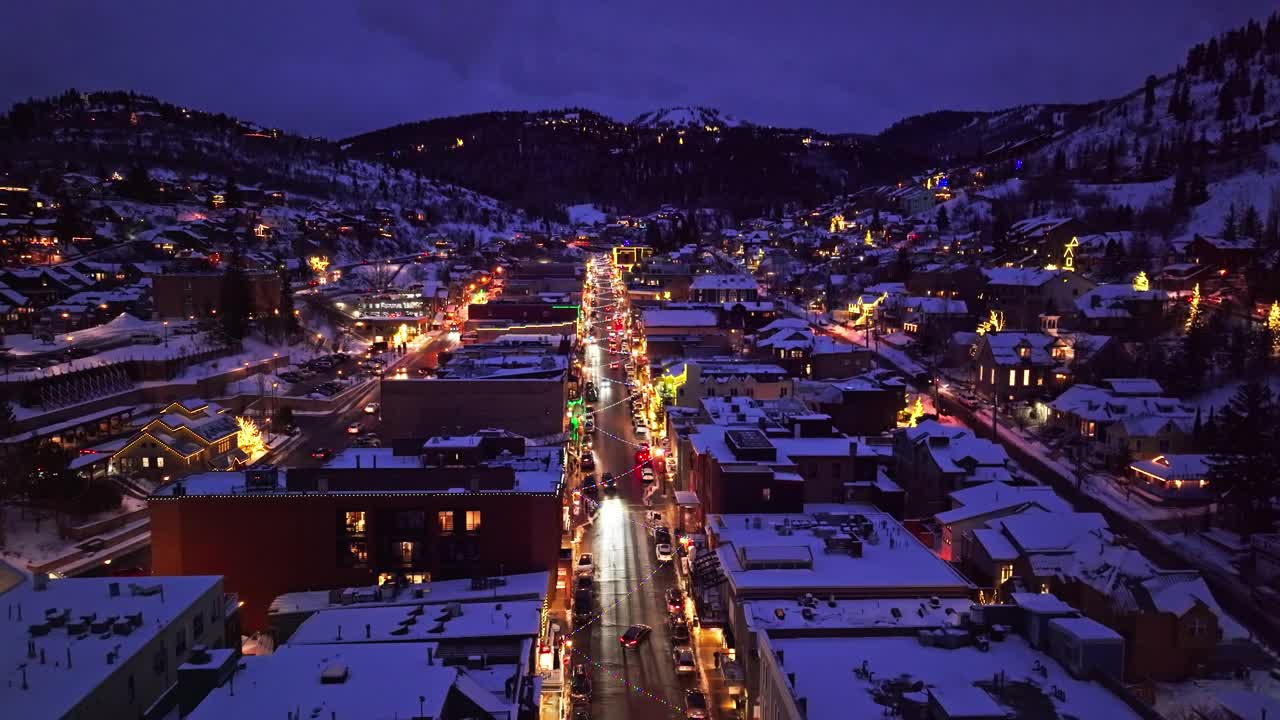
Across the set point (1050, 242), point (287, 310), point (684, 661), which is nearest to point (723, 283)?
point (1050, 242)

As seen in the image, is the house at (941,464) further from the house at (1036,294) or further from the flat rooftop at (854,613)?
the house at (1036,294)

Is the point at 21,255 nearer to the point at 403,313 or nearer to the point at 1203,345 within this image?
the point at 403,313

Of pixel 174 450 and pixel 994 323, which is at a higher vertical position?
pixel 994 323

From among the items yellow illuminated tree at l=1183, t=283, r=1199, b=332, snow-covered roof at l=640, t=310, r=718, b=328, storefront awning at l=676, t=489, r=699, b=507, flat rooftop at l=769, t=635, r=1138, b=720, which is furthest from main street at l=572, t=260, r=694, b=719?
yellow illuminated tree at l=1183, t=283, r=1199, b=332

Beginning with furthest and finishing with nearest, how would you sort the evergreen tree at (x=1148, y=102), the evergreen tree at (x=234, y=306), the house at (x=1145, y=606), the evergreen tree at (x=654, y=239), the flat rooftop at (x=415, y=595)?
the evergreen tree at (x=654, y=239)
the evergreen tree at (x=1148, y=102)
the evergreen tree at (x=234, y=306)
the flat rooftop at (x=415, y=595)
the house at (x=1145, y=606)

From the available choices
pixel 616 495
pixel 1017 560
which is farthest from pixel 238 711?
pixel 616 495

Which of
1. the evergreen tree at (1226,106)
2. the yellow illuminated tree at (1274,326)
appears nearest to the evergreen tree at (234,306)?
the yellow illuminated tree at (1274,326)

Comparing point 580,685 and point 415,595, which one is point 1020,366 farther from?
point 415,595

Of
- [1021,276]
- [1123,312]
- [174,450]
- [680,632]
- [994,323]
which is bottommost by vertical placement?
[680,632]
